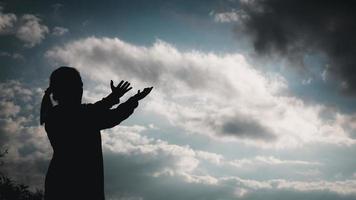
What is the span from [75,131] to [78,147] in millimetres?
198

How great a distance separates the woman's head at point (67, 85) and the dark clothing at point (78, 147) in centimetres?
10

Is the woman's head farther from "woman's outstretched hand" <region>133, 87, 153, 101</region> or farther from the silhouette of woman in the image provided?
"woman's outstretched hand" <region>133, 87, 153, 101</region>

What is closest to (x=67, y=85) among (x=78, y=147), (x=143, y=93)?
(x=78, y=147)

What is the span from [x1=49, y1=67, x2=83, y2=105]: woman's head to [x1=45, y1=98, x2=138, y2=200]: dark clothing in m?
0.10

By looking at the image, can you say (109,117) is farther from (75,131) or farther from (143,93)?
(143,93)

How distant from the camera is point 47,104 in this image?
162 inches

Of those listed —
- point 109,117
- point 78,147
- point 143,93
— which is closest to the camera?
point 78,147

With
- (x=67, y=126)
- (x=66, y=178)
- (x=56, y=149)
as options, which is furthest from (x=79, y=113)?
(x=66, y=178)

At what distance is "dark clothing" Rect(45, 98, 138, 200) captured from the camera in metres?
3.64

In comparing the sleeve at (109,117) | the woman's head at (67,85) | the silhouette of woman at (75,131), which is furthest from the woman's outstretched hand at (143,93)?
the woman's head at (67,85)

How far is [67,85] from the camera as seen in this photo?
390 centimetres

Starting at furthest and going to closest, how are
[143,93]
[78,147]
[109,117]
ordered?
[143,93] → [109,117] → [78,147]

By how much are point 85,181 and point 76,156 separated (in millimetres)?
302

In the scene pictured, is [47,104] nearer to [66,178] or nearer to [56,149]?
[56,149]
